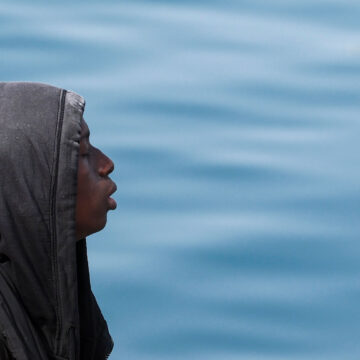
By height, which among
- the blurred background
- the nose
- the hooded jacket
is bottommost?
the hooded jacket

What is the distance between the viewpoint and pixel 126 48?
5.90 m

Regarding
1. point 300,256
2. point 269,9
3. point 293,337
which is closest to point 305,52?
point 269,9

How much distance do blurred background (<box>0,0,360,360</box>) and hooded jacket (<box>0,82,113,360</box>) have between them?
185cm

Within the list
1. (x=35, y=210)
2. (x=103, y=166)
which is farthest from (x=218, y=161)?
(x=35, y=210)

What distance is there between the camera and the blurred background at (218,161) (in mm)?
4117

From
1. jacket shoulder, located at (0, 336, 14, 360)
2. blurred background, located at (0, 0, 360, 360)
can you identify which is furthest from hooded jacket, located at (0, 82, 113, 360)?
blurred background, located at (0, 0, 360, 360)

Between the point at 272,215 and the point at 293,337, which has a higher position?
the point at 272,215

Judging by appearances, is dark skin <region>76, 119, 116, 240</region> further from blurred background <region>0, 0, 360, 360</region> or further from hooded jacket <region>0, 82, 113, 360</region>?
blurred background <region>0, 0, 360, 360</region>

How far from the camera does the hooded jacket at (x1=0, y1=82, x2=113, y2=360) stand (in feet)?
6.67

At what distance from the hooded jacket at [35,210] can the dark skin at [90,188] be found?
0.05m

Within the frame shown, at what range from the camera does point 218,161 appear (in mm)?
4934

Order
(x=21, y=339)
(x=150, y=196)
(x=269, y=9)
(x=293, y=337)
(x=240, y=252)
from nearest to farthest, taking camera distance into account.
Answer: (x=21, y=339) → (x=293, y=337) → (x=240, y=252) → (x=150, y=196) → (x=269, y=9)

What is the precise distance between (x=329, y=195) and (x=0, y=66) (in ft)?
5.98

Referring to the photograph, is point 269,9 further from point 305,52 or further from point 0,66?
point 0,66
